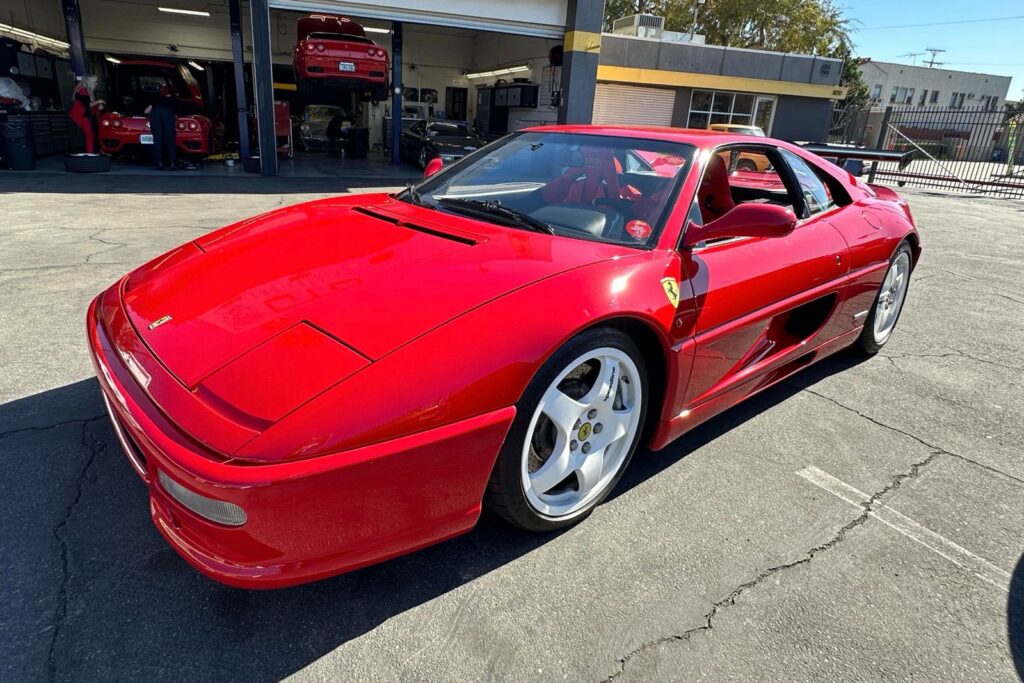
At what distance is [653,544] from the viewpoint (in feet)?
6.93

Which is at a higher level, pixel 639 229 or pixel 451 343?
pixel 639 229

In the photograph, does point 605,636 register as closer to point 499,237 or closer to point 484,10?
point 499,237

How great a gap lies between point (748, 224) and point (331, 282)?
1.50 m

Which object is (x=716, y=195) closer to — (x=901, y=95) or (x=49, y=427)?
(x=49, y=427)

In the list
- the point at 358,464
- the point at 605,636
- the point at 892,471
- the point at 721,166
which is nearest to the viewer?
the point at 358,464

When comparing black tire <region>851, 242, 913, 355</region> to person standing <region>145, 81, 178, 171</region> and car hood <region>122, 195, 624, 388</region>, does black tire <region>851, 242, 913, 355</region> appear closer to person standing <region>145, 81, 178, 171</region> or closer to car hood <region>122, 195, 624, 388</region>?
car hood <region>122, 195, 624, 388</region>

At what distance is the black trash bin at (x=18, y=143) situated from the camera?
1041 cm

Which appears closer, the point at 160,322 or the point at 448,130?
the point at 160,322

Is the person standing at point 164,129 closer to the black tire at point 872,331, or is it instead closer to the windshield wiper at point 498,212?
the windshield wiper at point 498,212

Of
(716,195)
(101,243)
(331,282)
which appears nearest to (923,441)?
(716,195)

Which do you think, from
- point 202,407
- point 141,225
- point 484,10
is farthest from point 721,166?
point 484,10

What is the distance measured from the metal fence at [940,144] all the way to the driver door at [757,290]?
15029mm

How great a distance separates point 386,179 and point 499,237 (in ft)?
37.3

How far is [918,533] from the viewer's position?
7.43ft
